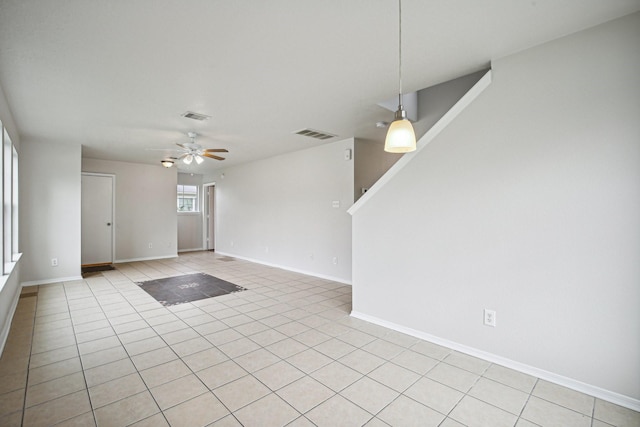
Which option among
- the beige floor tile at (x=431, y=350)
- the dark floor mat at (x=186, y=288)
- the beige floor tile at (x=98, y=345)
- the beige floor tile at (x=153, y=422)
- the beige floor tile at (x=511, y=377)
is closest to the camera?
the beige floor tile at (x=153, y=422)

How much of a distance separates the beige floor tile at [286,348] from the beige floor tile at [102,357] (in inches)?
51.5

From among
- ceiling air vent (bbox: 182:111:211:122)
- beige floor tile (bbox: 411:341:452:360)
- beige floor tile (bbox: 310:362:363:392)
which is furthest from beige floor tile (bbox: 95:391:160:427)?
ceiling air vent (bbox: 182:111:211:122)

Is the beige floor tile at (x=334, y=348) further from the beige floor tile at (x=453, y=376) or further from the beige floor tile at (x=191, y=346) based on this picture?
the beige floor tile at (x=191, y=346)

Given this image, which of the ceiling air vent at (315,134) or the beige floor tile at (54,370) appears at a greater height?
the ceiling air vent at (315,134)

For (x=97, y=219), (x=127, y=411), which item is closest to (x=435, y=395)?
(x=127, y=411)

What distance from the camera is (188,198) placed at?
9.78 m

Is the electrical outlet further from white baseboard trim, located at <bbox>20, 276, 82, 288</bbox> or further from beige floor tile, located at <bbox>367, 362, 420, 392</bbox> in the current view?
white baseboard trim, located at <bbox>20, 276, 82, 288</bbox>

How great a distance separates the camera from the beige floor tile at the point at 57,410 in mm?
1850

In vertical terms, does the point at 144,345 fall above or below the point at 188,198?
below

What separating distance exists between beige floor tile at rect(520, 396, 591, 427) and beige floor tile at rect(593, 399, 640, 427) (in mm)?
112

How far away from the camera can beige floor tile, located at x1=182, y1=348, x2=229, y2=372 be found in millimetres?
2530

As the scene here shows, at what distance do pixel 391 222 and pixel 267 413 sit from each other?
7.07 feet

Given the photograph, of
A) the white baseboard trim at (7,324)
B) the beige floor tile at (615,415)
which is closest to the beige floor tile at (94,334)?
the white baseboard trim at (7,324)

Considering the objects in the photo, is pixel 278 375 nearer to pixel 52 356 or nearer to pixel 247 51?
pixel 52 356
